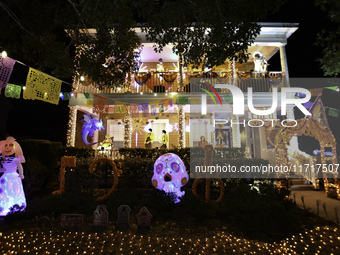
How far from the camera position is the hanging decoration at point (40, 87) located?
629 centimetres

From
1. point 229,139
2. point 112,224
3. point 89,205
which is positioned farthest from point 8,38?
point 229,139

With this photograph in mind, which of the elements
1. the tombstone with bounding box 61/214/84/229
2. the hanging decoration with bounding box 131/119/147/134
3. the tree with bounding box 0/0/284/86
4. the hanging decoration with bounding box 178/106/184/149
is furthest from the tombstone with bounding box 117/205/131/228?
the hanging decoration with bounding box 131/119/147/134

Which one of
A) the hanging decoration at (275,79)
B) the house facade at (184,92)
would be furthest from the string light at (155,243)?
the hanging decoration at (275,79)

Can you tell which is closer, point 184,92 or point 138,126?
point 184,92

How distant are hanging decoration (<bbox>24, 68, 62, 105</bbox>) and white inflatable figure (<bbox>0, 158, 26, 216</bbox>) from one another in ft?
8.46

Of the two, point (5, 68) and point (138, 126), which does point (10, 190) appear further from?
point (138, 126)

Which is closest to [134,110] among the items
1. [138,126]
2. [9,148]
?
[138,126]

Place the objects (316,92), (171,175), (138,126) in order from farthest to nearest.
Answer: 1. (138,126)
2. (316,92)
3. (171,175)

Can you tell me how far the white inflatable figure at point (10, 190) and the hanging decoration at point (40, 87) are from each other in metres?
2.58

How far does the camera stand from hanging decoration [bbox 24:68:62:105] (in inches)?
248

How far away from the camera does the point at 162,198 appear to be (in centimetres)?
501

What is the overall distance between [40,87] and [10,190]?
356 centimetres

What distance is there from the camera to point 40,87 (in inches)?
264

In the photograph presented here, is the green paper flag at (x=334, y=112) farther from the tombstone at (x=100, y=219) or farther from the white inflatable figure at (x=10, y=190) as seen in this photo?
the white inflatable figure at (x=10, y=190)
